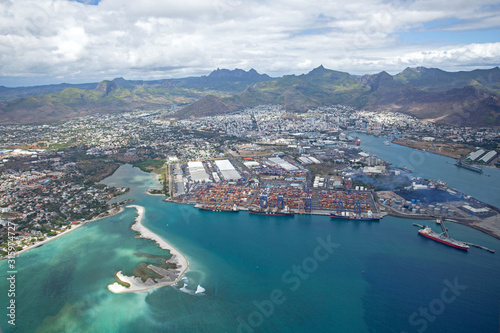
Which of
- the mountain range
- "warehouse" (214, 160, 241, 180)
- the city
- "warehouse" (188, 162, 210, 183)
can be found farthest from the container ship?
the mountain range

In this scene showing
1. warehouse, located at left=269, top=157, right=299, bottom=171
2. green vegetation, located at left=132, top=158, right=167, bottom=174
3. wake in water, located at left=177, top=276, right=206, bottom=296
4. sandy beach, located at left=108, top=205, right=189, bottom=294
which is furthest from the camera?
green vegetation, located at left=132, top=158, right=167, bottom=174

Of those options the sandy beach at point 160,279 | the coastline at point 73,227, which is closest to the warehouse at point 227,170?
the coastline at point 73,227

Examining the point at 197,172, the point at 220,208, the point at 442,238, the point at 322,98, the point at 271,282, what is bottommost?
the point at 271,282

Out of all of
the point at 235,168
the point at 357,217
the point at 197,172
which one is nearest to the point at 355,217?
the point at 357,217

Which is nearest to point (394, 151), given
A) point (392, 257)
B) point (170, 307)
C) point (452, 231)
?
point (452, 231)

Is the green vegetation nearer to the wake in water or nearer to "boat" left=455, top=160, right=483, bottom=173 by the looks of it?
the wake in water

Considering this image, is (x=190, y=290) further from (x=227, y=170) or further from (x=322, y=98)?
(x=322, y=98)

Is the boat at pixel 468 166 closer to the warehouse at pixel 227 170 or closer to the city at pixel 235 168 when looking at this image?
the city at pixel 235 168

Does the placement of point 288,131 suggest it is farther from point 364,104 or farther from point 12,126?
point 12,126
